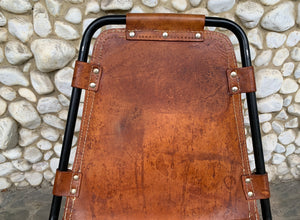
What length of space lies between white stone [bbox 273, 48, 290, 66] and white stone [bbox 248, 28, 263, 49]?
0.12 metres

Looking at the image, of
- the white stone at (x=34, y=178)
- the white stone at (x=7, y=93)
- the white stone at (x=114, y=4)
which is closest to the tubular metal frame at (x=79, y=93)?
the white stone at (x=114, y=4)

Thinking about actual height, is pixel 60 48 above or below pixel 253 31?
below

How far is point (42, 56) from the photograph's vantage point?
107cm

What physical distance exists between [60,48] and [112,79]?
49cm

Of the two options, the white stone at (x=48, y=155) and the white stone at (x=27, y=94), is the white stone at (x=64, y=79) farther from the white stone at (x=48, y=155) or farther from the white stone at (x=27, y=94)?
the white stone at (x=48, y=155)

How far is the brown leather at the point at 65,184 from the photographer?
72 cm

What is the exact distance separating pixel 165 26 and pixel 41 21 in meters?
0.65

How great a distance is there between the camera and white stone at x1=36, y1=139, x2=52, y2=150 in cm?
132

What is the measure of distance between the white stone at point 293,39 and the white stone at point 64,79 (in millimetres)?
1124

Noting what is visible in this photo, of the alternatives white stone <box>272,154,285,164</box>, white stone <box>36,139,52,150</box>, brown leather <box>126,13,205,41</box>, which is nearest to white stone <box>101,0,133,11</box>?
brown leather <box>126,13,205,41</box>

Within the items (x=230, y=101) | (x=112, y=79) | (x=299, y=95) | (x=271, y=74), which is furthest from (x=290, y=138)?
(x=112, y=79)

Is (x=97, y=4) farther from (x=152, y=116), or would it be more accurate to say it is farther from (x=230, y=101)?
(x=230, y=101)

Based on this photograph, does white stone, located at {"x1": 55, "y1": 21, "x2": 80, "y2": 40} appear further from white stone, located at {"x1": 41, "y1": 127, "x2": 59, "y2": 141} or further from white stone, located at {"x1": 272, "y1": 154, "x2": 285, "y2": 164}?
white stone, located at {"x1": 272, "y1": 154, "x2": 285, "y2": 164}

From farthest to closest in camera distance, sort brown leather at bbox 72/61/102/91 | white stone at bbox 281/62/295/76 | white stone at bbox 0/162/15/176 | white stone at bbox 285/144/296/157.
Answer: white stone at bbox 285/144/296/157 → white stone at bbox 0/162/15/176 → white stone at bbox 281/62/295/76 → brown leather at bbox 72/61/102/91
